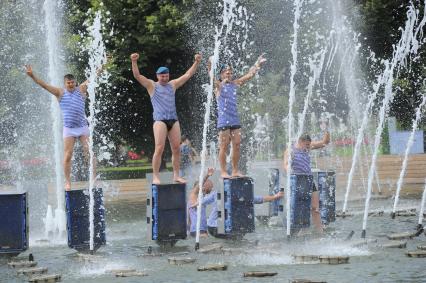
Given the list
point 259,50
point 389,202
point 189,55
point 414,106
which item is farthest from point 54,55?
point 414,106

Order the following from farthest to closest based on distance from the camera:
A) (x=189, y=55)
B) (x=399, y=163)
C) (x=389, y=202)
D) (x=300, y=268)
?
(x=189, y=55) < (x=399, y=163) < (x=389, y=202) < (x=300, y=268)

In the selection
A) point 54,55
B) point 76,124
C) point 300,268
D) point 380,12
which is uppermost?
point 380,12

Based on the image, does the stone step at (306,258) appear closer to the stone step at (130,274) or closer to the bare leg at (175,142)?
the stone step at (130,274)

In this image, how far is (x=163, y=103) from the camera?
12.8m

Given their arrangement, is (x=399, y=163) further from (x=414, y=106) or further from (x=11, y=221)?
(x=11, y=221)

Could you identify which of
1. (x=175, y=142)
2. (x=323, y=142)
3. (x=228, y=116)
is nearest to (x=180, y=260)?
(x=175, y=142)

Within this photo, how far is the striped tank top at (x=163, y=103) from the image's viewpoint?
12.8m

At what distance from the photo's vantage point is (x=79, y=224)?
12.2 metres

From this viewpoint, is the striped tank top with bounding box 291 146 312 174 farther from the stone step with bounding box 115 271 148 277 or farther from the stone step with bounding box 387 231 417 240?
the stone step with bounding box 115 271 148 277

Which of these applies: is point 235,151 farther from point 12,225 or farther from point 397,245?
point 12,225

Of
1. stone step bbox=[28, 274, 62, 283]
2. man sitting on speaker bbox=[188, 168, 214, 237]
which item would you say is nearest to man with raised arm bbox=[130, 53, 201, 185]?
man sitting on speaker bbox=[188, 168, 214, 237]

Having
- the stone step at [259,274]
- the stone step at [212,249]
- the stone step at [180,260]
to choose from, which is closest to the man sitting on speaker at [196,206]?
the stone step at [212,249]

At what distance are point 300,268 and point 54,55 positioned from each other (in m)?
12.0

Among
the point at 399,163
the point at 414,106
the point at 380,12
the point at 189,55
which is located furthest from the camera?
the point at 414,106
